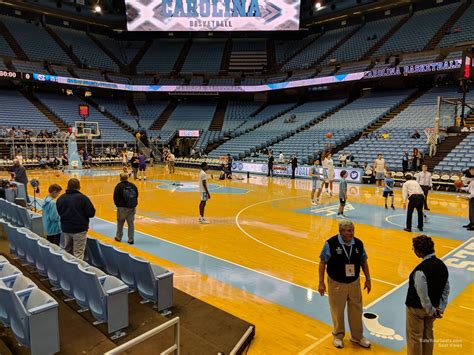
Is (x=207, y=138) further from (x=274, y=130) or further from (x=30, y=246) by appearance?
(x=30, y=246)

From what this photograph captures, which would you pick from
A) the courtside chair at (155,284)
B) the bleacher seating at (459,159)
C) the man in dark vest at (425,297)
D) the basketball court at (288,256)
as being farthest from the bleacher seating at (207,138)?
the man in dark vest at (425,297)

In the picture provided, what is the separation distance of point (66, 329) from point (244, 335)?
2046mm

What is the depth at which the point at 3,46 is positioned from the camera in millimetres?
33031

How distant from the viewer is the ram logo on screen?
119ft

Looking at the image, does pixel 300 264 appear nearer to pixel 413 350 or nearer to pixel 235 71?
pixel 413 350

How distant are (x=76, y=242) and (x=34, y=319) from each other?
233 cm

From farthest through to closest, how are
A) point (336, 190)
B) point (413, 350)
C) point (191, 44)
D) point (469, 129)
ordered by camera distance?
1. point (191, 44)
2. point (336, 190)
3. point (469, 129)
4. point (413, 350)

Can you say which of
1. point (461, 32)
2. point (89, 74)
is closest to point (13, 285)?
point (461, 32)

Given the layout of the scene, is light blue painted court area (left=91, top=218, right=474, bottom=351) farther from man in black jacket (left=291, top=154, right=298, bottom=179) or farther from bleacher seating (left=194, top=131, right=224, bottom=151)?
bleacher seating (left=194, top=131, right=224, bottom=151)

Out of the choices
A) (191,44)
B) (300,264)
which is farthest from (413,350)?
(191,44)

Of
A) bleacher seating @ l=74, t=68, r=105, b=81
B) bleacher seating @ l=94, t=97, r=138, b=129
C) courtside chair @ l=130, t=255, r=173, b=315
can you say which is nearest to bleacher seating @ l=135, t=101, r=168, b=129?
bleacher seating @ l=94, t=97, r=138, b=129

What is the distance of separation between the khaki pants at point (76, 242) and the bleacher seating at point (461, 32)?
29491mm

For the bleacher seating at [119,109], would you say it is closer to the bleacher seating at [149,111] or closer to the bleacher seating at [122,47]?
the bleacher seating at [149,111]

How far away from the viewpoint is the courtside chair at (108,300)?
4.05 m
